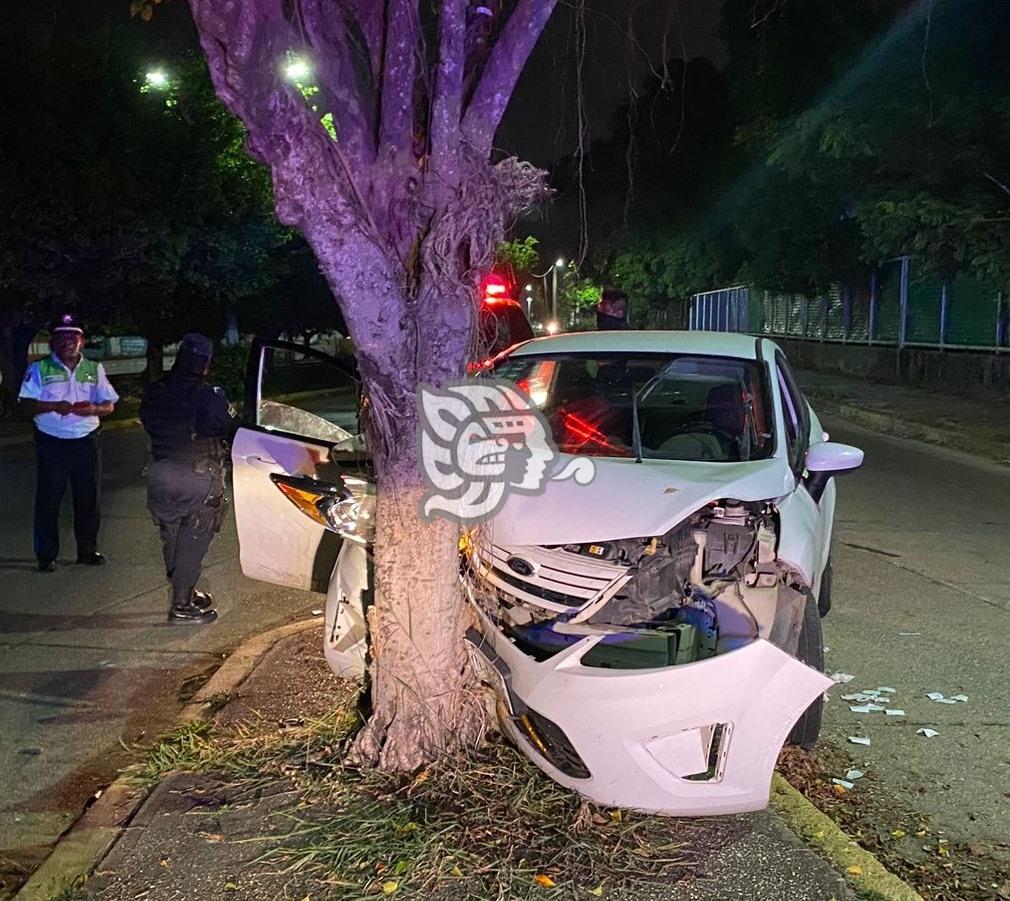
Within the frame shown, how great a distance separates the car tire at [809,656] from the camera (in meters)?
4.19

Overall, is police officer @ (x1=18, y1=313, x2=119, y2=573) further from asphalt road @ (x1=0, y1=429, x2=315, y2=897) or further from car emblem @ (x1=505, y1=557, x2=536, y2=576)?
car emblem @ (x1=505, y1=557, x2=536, y2=576)

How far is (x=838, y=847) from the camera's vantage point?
11.1ft

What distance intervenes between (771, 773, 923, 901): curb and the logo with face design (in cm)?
137

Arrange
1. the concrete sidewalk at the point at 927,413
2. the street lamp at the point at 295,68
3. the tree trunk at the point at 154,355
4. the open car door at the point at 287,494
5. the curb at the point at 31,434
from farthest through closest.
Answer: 1. the tree trunk at the point at 154,355
2. the curb at the point at 31,434
3. the concrete sidewalk at the point at 927,413
4. the open car door at the point at 287,494
5. the street lamp at the point at 295,68

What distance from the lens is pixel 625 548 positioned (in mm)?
3807

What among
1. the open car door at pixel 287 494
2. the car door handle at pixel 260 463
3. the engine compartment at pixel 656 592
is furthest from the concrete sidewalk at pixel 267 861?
the car door handle at pixel 260 463

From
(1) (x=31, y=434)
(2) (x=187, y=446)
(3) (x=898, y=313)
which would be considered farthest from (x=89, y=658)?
→ (3) (x=898, y=313)

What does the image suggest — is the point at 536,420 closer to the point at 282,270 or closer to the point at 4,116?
the point at 4,116

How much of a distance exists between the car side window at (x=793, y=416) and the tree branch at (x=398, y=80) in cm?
227

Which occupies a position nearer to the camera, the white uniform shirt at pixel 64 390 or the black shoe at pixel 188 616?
the black shoe at pixel 188 616

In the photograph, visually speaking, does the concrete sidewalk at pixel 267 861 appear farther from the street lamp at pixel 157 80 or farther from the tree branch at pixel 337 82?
the street lamp at pixel 157 80

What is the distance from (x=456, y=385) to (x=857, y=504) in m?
7.03

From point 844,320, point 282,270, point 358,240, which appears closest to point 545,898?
point 358,240

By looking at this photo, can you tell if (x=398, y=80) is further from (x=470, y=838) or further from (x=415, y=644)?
(x=470, y=838)
